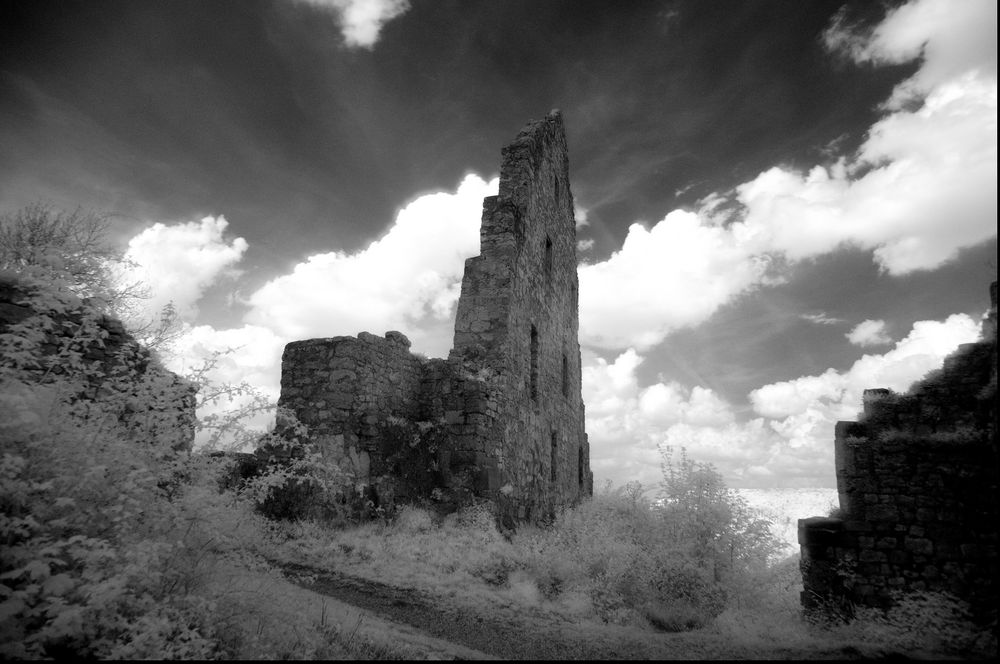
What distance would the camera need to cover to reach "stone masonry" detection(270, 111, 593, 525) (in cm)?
1023

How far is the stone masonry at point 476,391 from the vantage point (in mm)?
10234

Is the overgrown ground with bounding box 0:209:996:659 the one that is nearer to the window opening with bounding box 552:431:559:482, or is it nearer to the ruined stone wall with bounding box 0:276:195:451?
the ruined stone wall with bounding box 0:276:195:451

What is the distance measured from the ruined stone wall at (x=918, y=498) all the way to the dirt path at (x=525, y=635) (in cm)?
179

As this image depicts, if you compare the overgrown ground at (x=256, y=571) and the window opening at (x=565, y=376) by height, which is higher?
the window opening at (x=565, y=376)

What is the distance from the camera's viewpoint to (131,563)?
12.8 ft

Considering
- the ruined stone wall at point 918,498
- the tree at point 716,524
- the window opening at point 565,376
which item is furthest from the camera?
the window opening at point 565,376

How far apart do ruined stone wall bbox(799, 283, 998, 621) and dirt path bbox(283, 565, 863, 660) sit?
1.79 meters

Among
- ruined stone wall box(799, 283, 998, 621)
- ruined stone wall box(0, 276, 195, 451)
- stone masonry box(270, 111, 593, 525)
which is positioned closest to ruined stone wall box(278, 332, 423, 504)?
stone masonry box(270, 111, 593, 525)

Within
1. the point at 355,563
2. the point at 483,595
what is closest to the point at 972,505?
the point at 483,595

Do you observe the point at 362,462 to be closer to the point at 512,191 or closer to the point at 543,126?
the point at 512,191

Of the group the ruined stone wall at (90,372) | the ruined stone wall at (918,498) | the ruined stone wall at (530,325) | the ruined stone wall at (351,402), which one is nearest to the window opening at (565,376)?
the ruined stone wall at (530,325)

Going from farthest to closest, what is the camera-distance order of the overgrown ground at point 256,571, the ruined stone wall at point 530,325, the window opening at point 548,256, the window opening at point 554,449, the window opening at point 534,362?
the window opening at point 548,256
the window opening at point 554,449
the window opening at point 534,362
the ruined stone wall at point 530,325
the overgrown ground at point 256,571

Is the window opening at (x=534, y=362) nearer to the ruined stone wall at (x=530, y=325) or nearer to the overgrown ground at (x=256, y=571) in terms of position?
the ruined stone wall at (x=530, y=325)

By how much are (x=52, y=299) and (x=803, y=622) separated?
869cm
